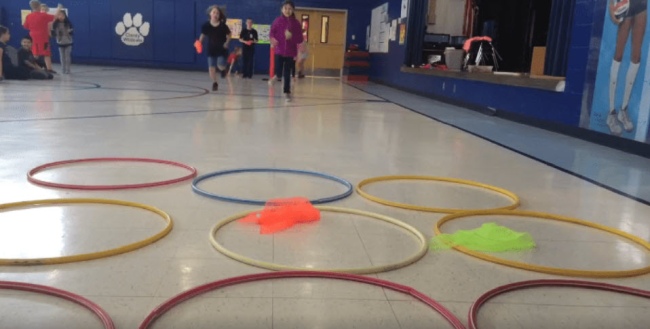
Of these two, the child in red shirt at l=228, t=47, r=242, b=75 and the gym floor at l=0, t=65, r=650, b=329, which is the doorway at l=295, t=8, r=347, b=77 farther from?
the gym floor at l=0, t=65, r=650, b=329

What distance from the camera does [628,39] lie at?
5.34m

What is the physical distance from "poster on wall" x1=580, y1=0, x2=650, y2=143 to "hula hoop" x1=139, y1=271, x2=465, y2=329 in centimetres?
418

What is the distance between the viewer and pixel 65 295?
1.74 m

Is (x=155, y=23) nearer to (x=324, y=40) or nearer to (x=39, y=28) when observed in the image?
(x=324, y=40)

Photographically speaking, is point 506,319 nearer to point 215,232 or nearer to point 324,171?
point 215,232

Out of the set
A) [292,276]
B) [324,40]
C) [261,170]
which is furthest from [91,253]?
[324,40]

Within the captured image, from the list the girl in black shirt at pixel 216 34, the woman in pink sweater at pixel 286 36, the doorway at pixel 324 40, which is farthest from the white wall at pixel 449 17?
the doorway at pixel 324 40

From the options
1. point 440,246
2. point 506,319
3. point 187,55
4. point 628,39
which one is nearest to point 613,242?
point 440,246

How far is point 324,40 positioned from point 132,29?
667 centimetres

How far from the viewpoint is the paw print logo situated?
18891mm

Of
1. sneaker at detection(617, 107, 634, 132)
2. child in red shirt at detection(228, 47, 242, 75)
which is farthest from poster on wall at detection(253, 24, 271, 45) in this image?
sneaker at detection(617, 107, 634, 132)

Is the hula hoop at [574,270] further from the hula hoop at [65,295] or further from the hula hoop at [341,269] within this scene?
the hula hoop at [65,295]

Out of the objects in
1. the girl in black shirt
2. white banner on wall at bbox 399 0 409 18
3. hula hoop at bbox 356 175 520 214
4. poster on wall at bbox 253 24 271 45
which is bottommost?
hula hoop at bbox 356 175 520 214

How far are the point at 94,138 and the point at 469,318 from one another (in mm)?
3997
